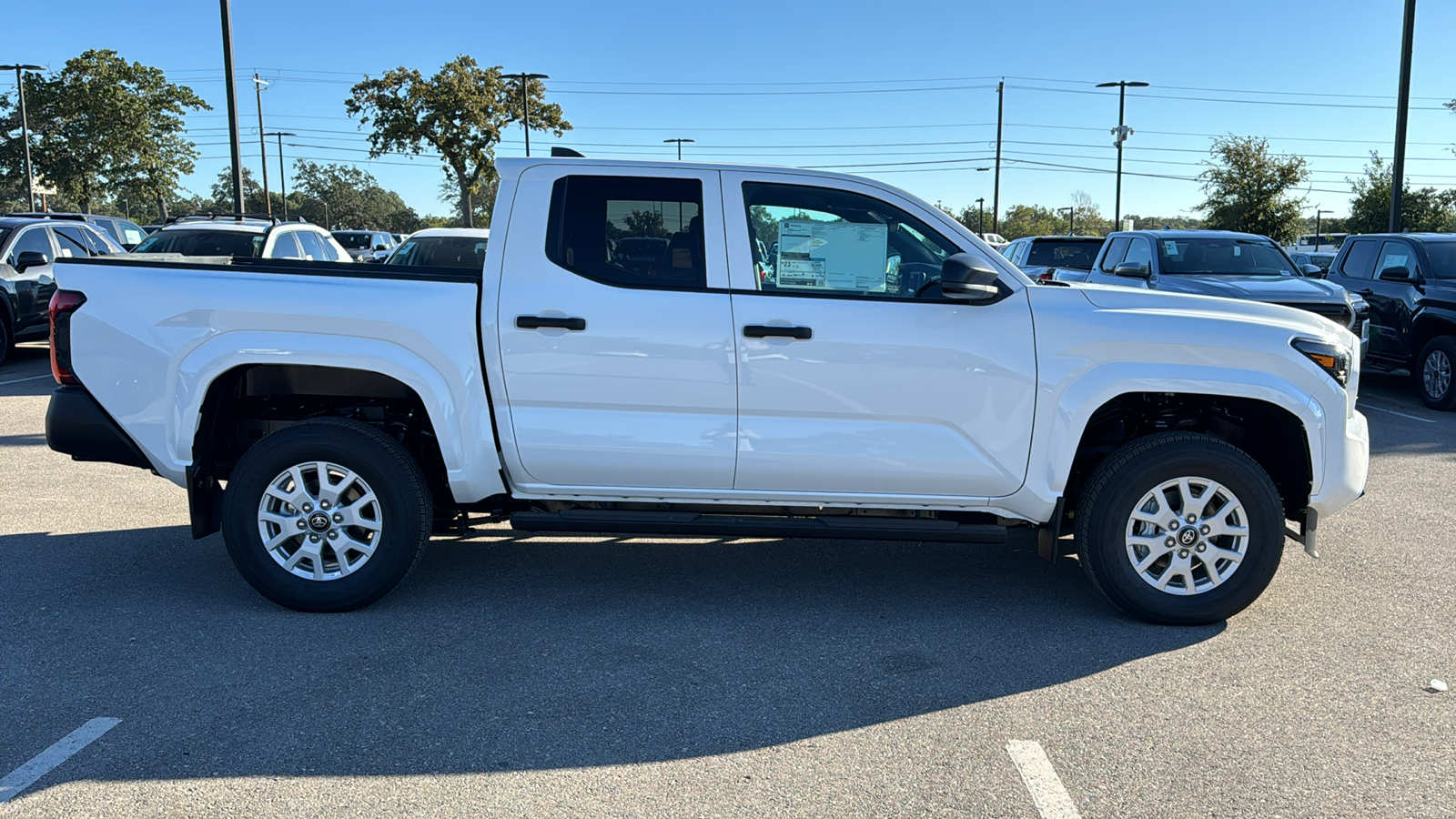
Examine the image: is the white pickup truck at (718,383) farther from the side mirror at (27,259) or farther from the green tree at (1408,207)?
the green tree at (1408,207)

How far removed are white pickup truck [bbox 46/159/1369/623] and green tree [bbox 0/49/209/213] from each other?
1745 inches

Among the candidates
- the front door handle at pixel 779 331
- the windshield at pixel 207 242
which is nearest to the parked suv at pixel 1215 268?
the front door handle at pixel 779 331

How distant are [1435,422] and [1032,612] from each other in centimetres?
804

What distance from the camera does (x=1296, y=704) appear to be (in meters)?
3.89

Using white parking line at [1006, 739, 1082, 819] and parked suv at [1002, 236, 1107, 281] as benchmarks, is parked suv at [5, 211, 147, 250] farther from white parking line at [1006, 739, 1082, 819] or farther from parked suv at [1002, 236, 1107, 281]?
white parking line at [1006, 739, 1082, 819]

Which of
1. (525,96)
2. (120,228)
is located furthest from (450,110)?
(120,228)

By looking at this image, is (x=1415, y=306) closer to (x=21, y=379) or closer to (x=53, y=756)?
(x=53, y=756)

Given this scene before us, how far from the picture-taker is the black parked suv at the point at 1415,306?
36.9 feet

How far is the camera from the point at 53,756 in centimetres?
338

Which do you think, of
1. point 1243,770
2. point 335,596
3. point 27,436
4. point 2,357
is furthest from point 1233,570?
point 2,357

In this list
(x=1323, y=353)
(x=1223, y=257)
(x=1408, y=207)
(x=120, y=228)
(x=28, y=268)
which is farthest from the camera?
(x=1408, y=207)

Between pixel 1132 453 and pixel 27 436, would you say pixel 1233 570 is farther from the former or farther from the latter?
pixel 27 436

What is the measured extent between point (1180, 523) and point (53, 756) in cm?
433

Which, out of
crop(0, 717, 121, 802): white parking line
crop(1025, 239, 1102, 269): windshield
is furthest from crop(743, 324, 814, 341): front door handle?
crop(1025, 239, 1102, 269): windshield
